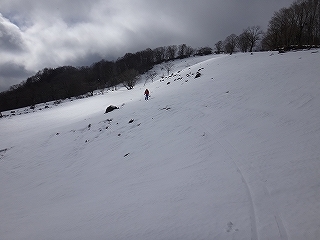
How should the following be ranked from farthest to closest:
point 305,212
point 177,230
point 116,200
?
point 116,200, point 177,230, point 305,212

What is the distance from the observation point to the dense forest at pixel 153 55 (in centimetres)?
3794

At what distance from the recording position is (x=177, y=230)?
15.2 feet

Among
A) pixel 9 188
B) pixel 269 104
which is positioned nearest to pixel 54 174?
pixel 9 188

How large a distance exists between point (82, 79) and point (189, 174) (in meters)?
104

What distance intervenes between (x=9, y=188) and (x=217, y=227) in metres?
13.9

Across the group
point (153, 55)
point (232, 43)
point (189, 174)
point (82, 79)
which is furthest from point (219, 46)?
point (189, 174)

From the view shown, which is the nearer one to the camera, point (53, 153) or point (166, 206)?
point (166, 206)

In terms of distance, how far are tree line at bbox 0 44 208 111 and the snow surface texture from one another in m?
42.7

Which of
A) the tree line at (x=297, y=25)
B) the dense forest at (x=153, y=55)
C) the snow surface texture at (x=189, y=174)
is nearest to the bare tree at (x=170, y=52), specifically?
the dense forest at (x=153, y=55)

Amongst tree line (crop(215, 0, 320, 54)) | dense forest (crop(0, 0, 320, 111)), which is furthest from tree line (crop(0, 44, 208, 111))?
tree line (crop(215, 0, 320, 54))

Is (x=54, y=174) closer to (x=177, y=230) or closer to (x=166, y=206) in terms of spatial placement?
(x=166, y=206)

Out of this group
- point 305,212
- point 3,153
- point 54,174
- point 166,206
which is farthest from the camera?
point 3,153

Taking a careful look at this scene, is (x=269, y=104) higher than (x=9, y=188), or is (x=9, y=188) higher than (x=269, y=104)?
(x=269, y=104)

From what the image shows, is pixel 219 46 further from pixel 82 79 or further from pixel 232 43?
pixel 82 79
